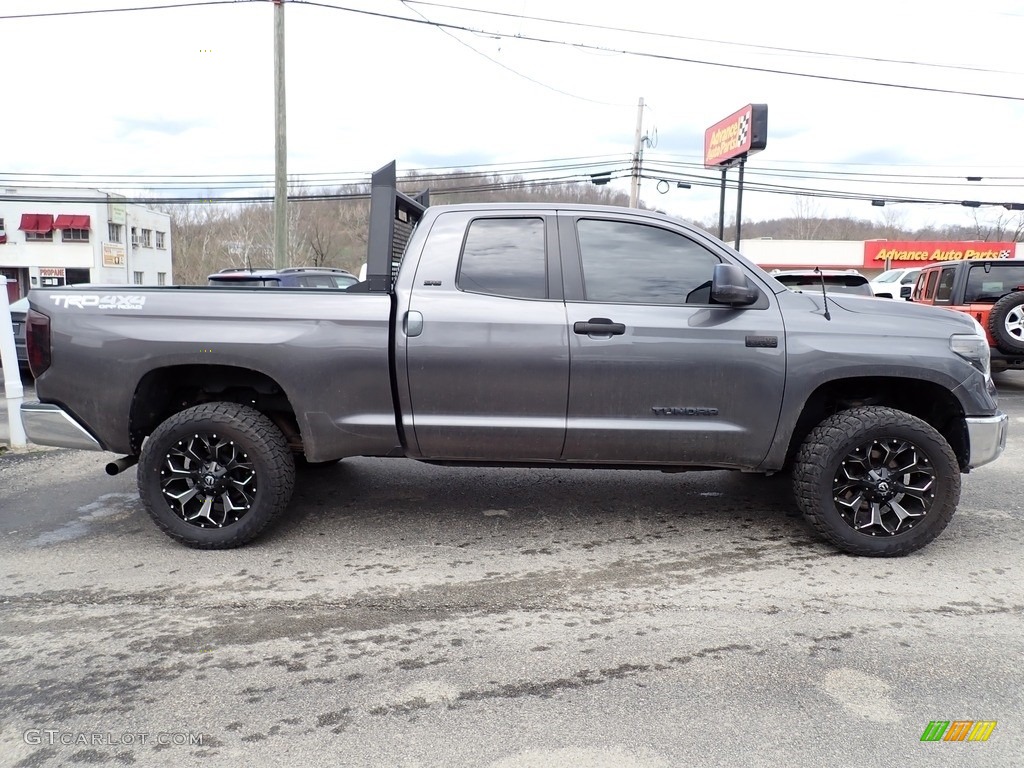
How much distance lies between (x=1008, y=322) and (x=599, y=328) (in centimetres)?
796

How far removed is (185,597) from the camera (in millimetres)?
3576

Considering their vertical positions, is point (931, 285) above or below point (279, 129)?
below

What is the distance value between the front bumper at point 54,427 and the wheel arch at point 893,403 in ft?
13.2

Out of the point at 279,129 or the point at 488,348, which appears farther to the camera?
the point at 279,129

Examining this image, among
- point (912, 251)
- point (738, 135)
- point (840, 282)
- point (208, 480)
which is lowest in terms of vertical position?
point (208, 480)

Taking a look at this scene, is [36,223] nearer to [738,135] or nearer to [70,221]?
[70,221]

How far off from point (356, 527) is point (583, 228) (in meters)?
2.30

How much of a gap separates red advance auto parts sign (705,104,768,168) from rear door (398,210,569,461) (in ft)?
79.4

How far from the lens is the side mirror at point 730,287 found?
384 centimetres

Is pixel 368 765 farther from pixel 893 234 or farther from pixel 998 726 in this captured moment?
pixel 893 234

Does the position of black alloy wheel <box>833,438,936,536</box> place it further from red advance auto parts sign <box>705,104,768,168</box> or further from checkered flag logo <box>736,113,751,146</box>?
checkered flag logo <box>736,113,751,146</box>

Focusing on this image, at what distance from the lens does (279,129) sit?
16359 millimetres

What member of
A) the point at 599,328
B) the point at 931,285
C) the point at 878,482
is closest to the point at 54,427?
the point at 599,328

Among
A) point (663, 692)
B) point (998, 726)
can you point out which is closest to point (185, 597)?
point (663, 692)
